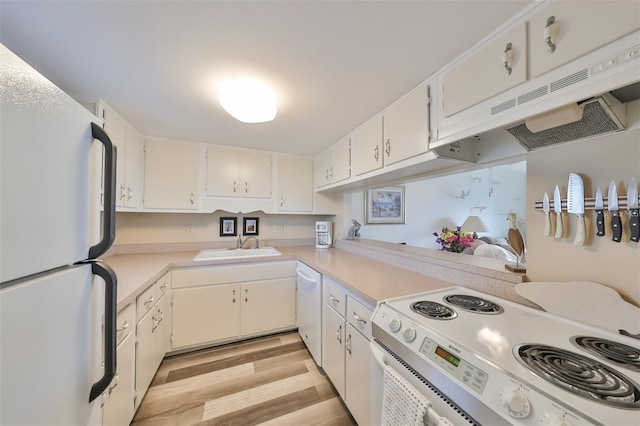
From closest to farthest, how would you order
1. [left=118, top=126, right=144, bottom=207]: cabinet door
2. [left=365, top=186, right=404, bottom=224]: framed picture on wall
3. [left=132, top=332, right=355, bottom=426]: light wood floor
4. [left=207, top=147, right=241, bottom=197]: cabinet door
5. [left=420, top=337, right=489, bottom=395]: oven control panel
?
[left=420, top=337, right=489, bottom=395]: oven control panel, [left=132, top=332, right=355, bottom=426]: light wood floor, [left=118, top=126, right=144, bottom=207]: cabinet door, [left=207, top=147, right=241, bottom=197]: cabinet door, [left=365, top=186, right=404, bottom=224]: framed picture on wall

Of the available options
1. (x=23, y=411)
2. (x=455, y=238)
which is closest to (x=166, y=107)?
(x=23, y=411)

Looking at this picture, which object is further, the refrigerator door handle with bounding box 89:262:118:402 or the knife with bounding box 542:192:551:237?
the knife with bounding box 542:192:551:237

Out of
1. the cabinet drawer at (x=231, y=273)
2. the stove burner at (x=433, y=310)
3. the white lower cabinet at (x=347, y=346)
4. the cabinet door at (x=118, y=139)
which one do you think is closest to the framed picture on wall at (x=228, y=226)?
the cabinet drawer at (x=231, y=273)

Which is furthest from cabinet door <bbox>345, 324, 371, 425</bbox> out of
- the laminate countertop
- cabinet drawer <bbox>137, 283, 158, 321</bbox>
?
cabinet drawer <bbox>137, 283, 158, 321</bbox>

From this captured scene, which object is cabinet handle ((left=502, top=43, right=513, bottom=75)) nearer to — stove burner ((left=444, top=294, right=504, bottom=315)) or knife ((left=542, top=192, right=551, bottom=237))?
knife ((left=542, top=192, right=551, bottom=237))

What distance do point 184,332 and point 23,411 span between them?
174 centimetres

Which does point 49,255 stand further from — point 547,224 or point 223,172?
point 223,172

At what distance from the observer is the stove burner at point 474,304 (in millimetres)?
938

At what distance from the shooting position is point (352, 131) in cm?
200

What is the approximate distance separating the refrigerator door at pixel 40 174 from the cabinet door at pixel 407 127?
1.45 meters

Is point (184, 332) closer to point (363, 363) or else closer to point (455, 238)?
point (363, 363)

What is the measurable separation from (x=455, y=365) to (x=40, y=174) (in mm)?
1183

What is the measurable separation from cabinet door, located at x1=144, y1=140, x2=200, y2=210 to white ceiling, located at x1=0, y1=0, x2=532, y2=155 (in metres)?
0.66

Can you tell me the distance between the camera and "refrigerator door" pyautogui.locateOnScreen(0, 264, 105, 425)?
42 centimetres
